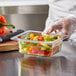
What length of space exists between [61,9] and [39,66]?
782 mm

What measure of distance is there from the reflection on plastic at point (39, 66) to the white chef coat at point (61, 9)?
2.12ft

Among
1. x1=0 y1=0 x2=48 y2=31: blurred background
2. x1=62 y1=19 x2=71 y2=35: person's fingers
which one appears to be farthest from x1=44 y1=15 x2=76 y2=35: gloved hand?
x1=0 y1=0 x2=48 y2=31: blurred background

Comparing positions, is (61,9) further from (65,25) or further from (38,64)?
(38,64)

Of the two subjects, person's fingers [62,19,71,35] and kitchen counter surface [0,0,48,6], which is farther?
kitchen counter surface [0,0,48,6]

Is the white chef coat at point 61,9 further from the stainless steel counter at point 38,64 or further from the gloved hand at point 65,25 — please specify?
the stainless steel counter at point 38,64

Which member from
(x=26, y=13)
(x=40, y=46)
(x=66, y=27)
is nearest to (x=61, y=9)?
(x=66, y=27)

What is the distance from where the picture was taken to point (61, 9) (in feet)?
5.09

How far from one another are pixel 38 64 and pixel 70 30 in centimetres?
38

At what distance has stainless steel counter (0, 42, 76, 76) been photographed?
767mm

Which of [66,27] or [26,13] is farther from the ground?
[66,27]

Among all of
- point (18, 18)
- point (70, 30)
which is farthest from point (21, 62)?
point (18, 18)

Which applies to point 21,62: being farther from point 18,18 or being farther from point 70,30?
point 18,18

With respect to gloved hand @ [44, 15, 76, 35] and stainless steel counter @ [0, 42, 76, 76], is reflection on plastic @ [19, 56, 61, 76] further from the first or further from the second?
gloved hand @ [44, 15, 76, 35]

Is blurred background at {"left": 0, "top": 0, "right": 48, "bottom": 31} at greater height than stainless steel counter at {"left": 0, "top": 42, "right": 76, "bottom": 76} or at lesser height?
lesser
